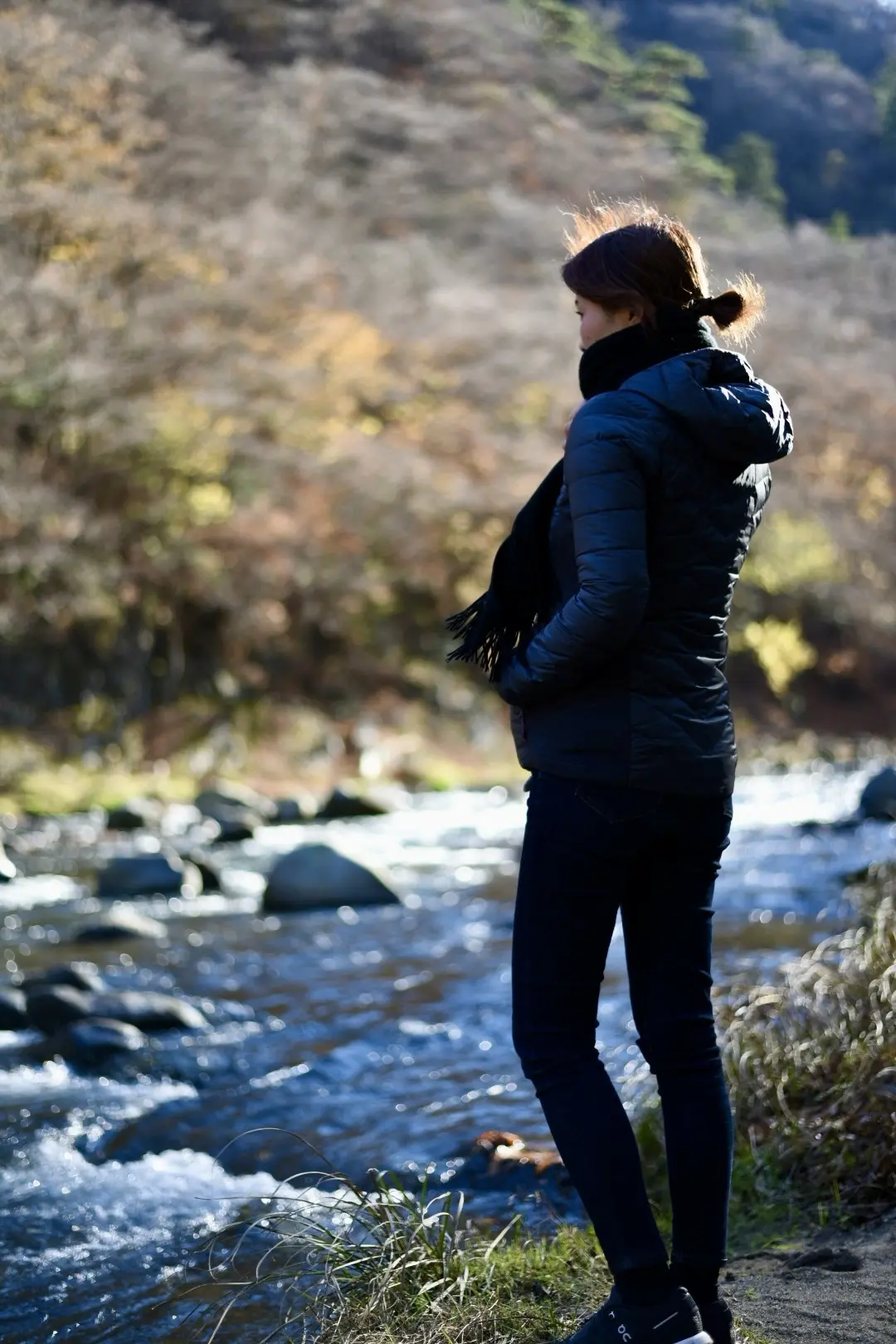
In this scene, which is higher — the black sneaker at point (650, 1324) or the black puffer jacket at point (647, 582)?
the black puffer jacket at point (647, 582)

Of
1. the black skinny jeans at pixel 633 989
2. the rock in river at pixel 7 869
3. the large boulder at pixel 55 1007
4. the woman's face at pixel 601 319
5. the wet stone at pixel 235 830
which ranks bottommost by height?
the wet stone at pixel 235 830

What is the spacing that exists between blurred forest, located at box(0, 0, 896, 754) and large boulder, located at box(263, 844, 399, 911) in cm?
930

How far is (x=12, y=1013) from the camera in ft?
18.7

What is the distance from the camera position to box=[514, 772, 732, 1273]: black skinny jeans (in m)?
2.14

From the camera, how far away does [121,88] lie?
21.9 metres

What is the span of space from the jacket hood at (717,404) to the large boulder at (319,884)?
6853 mm

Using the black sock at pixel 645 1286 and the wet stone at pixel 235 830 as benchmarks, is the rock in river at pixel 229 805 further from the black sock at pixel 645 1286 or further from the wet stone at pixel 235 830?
the black sock at pixel 645 1286

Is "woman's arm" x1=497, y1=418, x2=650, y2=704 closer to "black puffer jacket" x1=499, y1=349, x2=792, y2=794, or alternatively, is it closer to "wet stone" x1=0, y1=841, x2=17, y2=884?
"black puffer jacket" x1=499, y1=349, x2=792, y2=794

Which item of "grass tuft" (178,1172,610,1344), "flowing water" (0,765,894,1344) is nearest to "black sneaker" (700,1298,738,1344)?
"grass tuft" (178,1172,610,1344)

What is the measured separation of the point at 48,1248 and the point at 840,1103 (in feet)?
5.67

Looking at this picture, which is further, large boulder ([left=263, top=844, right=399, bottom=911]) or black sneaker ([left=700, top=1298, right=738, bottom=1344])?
large boulder ([left=263, top=844, right=399, bottom=911])

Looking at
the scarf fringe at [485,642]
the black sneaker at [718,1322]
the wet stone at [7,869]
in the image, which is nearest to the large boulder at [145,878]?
the wet stone at [7,869]

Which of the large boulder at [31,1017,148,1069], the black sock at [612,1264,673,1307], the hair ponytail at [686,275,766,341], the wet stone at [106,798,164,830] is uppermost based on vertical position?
the hair ponytail at [686,275,766,341]

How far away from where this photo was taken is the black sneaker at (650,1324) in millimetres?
2086
